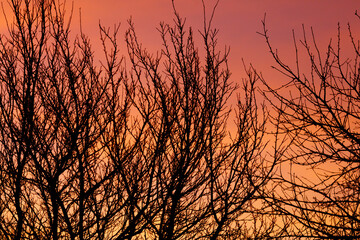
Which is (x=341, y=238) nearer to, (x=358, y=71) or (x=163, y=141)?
(x=358, y=71)

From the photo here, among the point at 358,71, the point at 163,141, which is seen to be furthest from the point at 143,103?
the point at 358,71

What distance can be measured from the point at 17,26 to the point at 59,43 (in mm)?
709

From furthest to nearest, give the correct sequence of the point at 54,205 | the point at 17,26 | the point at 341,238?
1. the point at 17,26
2. the point at 54,205
3. the point at 341,238

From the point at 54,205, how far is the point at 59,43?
2.66m

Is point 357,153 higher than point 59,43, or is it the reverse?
point 59,43

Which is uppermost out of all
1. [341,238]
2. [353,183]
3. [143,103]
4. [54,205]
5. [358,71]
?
[143,103]

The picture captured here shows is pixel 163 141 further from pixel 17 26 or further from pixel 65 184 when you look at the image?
pixel 17 26

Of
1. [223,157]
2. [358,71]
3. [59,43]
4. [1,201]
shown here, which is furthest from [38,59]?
[358,71]

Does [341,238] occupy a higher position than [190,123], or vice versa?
[190,123]

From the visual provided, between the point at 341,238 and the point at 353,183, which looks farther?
the point at 353,183

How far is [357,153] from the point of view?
7578mm

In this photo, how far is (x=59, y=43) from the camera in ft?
30.2

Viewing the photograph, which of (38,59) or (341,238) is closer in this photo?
(341,238)

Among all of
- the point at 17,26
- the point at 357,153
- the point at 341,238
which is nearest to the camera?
the point at 341,238
